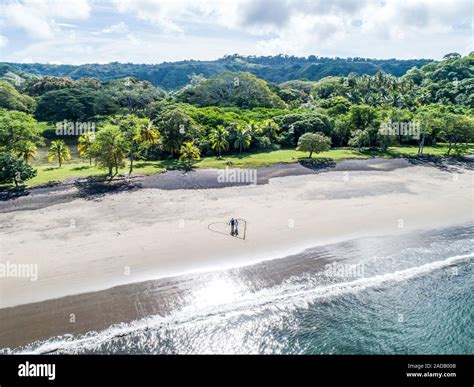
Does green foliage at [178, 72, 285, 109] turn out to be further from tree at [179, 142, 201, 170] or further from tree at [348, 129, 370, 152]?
tree at [179, 142, 201, 170]

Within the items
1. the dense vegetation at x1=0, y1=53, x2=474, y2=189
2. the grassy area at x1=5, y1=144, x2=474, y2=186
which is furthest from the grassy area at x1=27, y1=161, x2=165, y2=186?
the dense vegetation at x1=0, y1=53, x2=474, y2=189

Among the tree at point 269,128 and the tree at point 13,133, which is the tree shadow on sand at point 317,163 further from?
the tree at point 13,133

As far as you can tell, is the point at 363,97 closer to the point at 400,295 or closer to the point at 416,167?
the point at 416,167

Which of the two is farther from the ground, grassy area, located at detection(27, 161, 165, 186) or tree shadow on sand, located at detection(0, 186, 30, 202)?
grassy area, located at detection(27, 161, 165, 186)

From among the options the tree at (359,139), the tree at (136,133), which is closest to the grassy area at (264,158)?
the tree at (359,139)

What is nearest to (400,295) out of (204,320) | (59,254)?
(204,320)

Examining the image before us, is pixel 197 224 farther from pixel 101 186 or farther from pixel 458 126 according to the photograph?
pixel 458 126
